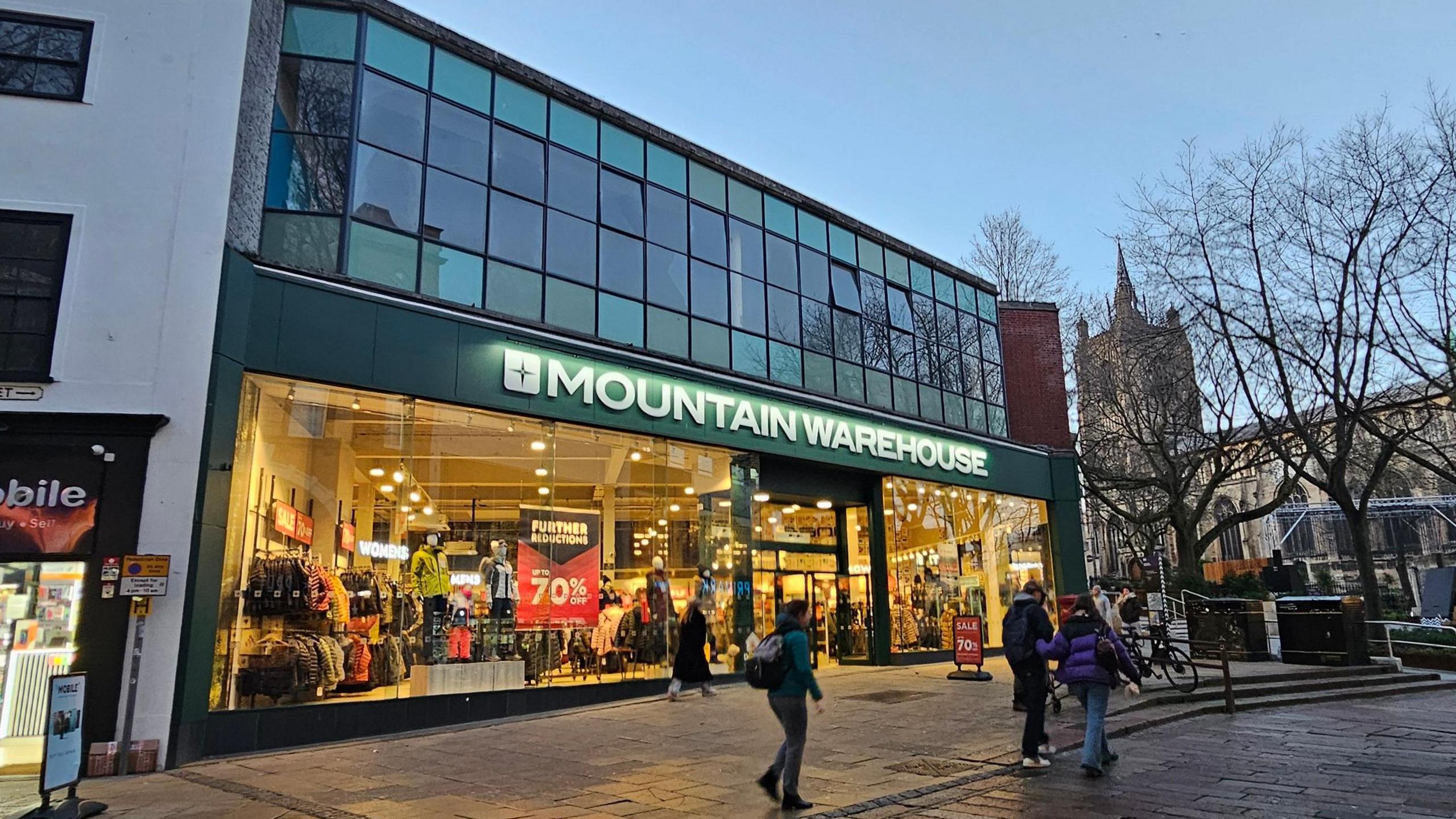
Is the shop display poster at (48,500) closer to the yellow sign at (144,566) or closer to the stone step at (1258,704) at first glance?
the yellow sign at (144,566)

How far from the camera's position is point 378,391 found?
1176cm

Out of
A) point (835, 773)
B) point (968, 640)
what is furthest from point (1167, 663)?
point (835, 773)

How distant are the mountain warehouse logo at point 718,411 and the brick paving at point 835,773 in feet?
15.9

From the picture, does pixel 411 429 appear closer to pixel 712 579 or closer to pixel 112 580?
pixel 112 580

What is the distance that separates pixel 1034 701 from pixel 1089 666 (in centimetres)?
65

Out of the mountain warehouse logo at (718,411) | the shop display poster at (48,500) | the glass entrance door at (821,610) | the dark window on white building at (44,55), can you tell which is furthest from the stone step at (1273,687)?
the dark window on white building at (44,55)

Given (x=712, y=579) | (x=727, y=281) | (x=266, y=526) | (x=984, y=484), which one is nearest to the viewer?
(x=266, y=526)

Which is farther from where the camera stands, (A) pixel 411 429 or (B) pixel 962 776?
(A) pixel 411 429

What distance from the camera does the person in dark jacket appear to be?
302 inches

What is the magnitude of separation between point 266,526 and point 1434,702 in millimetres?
17215

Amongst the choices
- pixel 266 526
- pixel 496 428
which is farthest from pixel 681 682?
pixel 266 526

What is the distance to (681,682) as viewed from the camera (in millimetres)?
13727

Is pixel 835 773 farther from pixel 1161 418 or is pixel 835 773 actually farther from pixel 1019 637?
pixel 1161 418

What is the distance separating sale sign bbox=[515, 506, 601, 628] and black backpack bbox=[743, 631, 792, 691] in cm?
703
